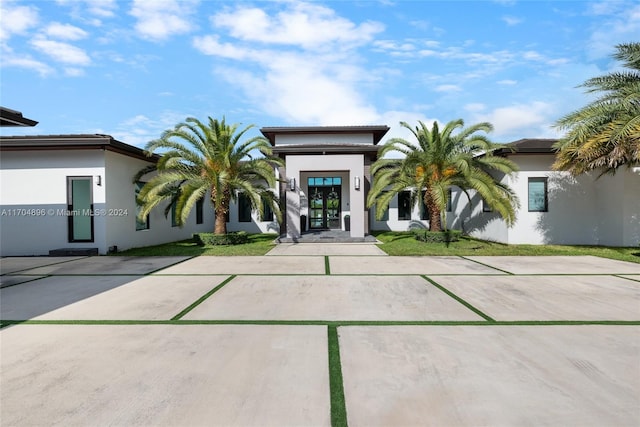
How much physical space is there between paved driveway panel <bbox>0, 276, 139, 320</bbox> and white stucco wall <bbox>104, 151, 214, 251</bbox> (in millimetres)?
5212

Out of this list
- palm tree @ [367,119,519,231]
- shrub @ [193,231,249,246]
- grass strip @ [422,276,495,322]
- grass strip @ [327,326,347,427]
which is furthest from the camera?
shrub @ [193,231,249,246]

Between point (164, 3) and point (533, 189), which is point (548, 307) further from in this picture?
point (164, 3)

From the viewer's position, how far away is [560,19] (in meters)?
9.93

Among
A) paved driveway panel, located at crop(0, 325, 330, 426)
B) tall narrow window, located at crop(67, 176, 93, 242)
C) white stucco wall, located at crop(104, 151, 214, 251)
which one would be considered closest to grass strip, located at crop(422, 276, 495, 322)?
paved driveway panel, located at crop(0, 325, 330, 426)

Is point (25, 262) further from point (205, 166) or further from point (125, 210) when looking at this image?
point (205, 166)

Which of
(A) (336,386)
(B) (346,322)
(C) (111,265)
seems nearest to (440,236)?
(B) (346,322)

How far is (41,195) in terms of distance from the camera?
42.2ft

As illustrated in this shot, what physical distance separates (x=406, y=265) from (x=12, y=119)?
35.6ft

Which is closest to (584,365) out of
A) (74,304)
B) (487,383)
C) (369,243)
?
(487,383)

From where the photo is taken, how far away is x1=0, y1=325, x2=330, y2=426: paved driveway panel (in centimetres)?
282

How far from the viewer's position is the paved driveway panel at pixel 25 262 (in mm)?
9930

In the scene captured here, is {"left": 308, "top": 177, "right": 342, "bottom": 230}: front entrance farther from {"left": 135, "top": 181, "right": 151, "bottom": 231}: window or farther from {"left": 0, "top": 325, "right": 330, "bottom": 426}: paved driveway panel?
{"left": 0, "top": 325, "right": 330, "bottom": 426}: paved driveway panel

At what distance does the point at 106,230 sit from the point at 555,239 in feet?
64.3

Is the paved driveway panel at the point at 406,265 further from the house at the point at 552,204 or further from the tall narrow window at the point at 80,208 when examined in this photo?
the tall narrow window at the point at 80,208
